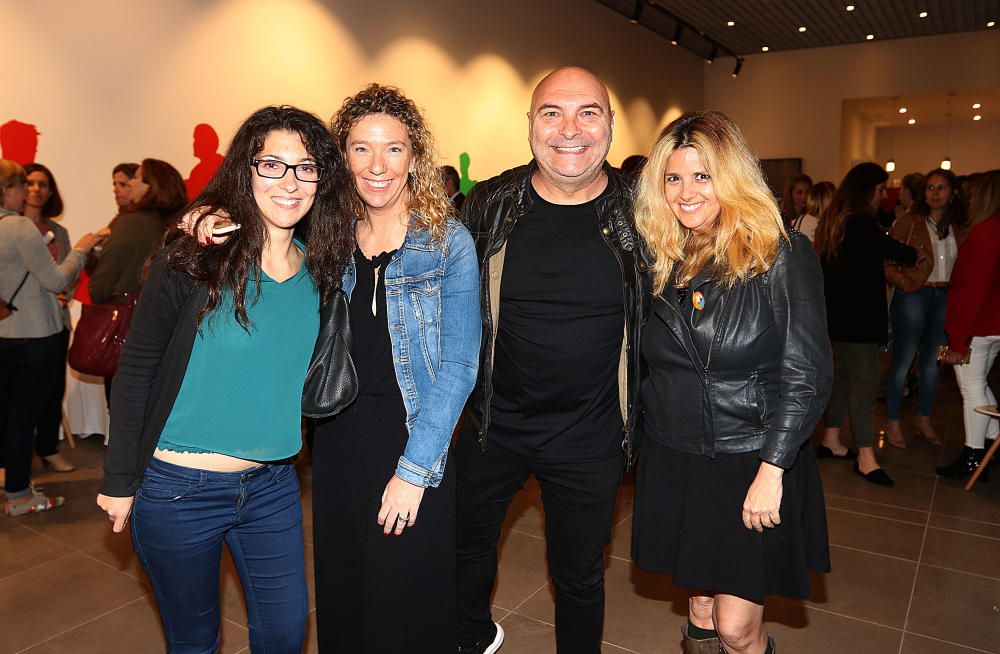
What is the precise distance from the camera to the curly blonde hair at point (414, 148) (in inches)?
70.8

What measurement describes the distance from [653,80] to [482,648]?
11.1 meters

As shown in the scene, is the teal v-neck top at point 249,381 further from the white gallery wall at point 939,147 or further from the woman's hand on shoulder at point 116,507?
the white gallery wall at point 939,147

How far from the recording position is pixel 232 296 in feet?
5.27

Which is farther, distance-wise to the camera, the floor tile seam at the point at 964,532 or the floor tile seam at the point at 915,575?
the floor tile seam at the point at 964,532

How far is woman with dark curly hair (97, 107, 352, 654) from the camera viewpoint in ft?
5.11

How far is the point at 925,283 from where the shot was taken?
4992 millimetres

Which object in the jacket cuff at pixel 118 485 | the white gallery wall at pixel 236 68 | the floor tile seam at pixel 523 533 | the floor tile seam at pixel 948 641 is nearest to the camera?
the jacket cuff at pixel 118 485

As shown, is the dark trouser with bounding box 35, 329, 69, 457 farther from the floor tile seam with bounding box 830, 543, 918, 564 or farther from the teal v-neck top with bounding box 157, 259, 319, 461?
the floor tile seam with bounding box 830, 543, 918, 564

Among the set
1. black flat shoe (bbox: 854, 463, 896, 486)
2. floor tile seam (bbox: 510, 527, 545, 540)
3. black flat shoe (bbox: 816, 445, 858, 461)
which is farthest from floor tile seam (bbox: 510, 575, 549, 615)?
black flat shoe (bbox: 816, 445, 858, 461)

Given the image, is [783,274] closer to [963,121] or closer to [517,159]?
[517,159]

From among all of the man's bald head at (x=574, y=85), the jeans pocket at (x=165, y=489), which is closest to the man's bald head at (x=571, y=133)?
the man's bald head at (x=574, y=85)

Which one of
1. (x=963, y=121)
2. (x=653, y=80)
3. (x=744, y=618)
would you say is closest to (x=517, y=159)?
(x=653, y=80)

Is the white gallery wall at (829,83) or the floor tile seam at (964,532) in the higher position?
the white gallery wall at (829,83)

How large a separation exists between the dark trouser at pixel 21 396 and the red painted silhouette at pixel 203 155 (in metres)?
2.00
